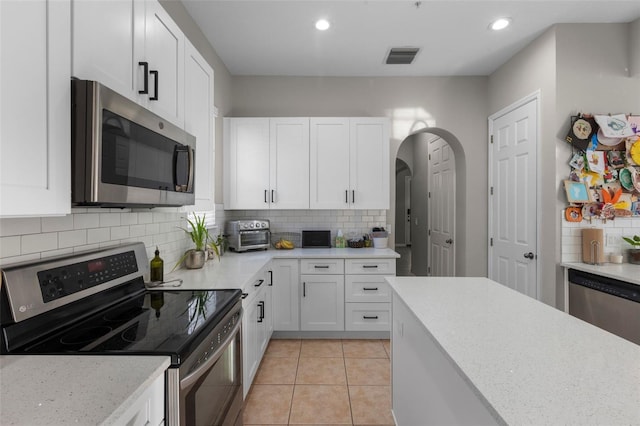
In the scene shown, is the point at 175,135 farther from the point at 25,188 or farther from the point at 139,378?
the point at 139,378

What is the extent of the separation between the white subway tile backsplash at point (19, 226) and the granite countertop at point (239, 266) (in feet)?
2.43

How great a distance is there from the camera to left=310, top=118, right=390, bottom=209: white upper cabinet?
140 inches

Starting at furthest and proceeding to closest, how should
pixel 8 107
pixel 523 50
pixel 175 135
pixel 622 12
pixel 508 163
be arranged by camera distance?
pixel 508 163, pixel 523 50, pixel 622 12, pixel 175 135, pixel 8 107

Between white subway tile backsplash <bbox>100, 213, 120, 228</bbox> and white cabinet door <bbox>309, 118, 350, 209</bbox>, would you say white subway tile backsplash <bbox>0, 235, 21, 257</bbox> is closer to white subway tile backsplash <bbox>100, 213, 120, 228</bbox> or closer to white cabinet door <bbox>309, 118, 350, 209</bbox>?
white subway tile backsplash <bbox>100, 213, 120, 228</bbox>

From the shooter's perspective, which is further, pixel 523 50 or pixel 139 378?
pixel 523 50

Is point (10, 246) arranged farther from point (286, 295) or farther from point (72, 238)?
point (286, 295)

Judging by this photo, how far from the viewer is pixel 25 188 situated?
2.70 ft

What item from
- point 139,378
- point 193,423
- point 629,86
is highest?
point 629,86

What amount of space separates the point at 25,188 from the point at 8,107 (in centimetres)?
19

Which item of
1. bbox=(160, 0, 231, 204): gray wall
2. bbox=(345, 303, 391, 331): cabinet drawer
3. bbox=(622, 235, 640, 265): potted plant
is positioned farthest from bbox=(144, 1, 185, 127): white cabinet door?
bbox=(622, 235, 640, 265): potted plant

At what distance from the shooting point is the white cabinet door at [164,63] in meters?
1.45

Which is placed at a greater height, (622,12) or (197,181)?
(622,12)

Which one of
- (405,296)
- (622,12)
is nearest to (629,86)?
(622,12)

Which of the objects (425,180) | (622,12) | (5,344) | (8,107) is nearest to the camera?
(8,107)
